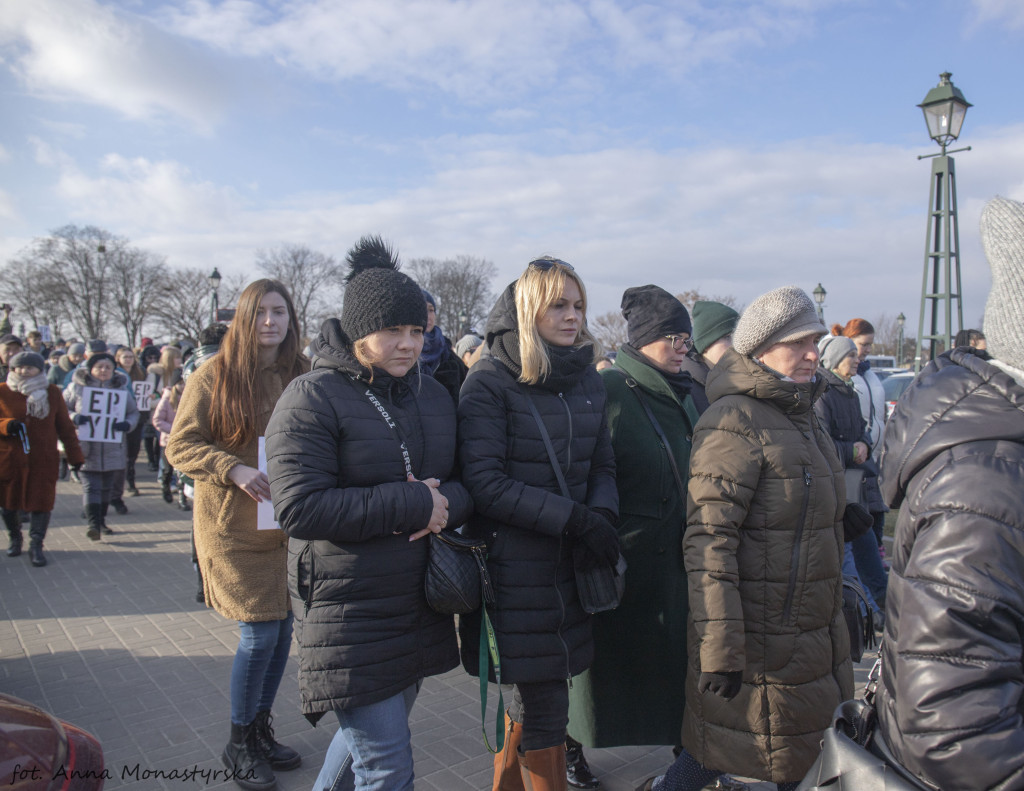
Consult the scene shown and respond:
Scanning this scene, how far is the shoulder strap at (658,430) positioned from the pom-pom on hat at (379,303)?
3.75ft

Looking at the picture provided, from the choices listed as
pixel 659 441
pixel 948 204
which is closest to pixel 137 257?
pixel 948 204

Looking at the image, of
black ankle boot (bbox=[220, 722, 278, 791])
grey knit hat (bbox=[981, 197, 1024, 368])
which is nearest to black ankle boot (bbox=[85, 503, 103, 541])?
black ankle boot (bbox=[220, 722, 278, 791])

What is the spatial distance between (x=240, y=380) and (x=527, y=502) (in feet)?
4.99

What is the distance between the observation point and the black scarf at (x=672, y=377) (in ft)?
10.7

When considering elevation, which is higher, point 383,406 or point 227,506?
point 383,406

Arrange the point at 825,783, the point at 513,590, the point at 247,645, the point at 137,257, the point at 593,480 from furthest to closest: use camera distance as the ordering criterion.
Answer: the point at 137,257 → the point at 247,645 → the point at 593,480 → the point at 513,590 → the point at 825,783

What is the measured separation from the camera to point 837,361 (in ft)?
19.1

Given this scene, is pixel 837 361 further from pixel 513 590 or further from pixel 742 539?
pixel 513 590

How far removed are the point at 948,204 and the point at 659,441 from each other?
10471mm

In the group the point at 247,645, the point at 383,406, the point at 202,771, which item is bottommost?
the point at 202,771

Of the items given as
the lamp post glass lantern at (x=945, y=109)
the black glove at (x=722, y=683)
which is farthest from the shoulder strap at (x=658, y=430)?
the lamp post glass lantern at (x=945, y=109)

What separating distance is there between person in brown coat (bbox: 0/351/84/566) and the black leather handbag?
652 cm

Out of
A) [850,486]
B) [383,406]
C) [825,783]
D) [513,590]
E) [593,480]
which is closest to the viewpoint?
[825,783]

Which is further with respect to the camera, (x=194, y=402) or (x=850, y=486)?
(x=850, y=486)
